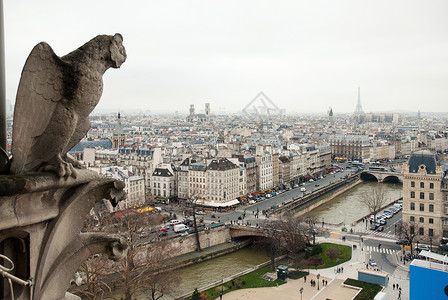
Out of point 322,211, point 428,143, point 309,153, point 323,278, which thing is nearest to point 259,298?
point 323,278

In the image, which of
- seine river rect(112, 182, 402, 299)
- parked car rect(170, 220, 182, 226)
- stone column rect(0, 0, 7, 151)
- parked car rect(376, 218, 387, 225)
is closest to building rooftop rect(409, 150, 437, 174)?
parked car rect(376, 218, 387, 225)

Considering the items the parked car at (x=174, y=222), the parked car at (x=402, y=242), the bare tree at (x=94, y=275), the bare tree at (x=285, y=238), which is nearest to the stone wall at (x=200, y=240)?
the parked car at (x=174, y=222)

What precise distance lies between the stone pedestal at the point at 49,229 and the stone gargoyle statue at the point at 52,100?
179mm

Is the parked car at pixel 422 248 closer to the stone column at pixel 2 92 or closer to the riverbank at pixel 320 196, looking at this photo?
the riverbank at pixel 320 196

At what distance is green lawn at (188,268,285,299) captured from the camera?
24203 millimetres

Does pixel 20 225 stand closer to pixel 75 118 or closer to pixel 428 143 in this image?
pixel 75 118

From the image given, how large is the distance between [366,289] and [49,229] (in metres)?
22.2

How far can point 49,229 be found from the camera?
3902 mm

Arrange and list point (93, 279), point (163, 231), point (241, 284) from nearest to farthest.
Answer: point (93, 279) → point (241, 284) → point (163, 231)

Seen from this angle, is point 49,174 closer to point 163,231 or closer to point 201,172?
point 163,231

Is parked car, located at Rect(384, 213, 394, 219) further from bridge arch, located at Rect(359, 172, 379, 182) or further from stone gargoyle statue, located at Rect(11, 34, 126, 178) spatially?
stone gargoyle statue, located at Rect(11, 34, 126, 178)

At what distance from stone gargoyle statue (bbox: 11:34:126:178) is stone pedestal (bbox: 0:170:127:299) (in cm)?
18

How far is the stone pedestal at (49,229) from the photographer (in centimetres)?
353

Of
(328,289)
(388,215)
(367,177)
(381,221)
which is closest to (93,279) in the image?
(328,289)
